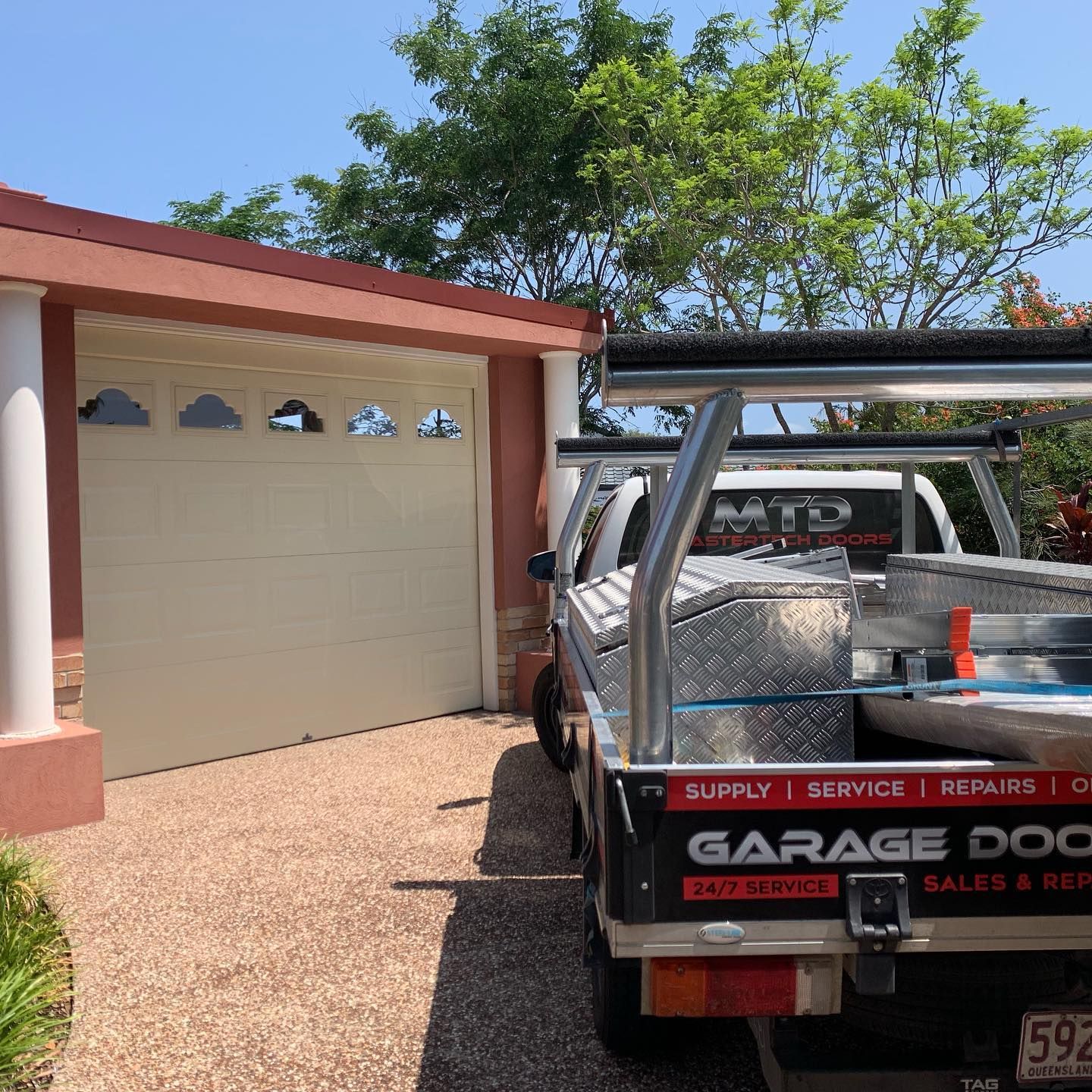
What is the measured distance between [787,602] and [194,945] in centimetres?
281

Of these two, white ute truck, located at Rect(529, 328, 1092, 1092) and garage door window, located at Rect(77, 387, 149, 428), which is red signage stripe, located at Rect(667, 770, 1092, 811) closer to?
white ute truck, located at Rect(529, 328, 1092, 1092)

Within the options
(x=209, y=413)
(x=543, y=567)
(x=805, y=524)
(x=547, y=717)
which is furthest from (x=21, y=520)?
(x=805, y=524)

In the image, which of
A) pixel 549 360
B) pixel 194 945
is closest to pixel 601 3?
pixel 549 360

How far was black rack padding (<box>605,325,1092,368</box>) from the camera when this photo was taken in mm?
2088

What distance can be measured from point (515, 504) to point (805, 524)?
3.05 metres

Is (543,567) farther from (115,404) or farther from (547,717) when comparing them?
(115,404)

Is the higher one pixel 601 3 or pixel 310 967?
pixel 601 3

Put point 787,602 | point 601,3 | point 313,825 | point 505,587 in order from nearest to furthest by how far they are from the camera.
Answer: point 787,602 < point 313,825 < point 505,587 < point 601,3

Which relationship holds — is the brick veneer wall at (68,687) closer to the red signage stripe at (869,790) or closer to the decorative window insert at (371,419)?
the decorative window insert at (371,419)

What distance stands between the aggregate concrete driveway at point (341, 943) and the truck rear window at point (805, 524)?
5.76 feet

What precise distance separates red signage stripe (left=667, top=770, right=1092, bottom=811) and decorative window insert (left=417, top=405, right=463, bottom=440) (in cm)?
688

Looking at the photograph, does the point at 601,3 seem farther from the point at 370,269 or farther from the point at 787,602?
the point at 787,602

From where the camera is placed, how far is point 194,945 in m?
4.23

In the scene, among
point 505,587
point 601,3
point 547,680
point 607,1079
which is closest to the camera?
point 607,1079
